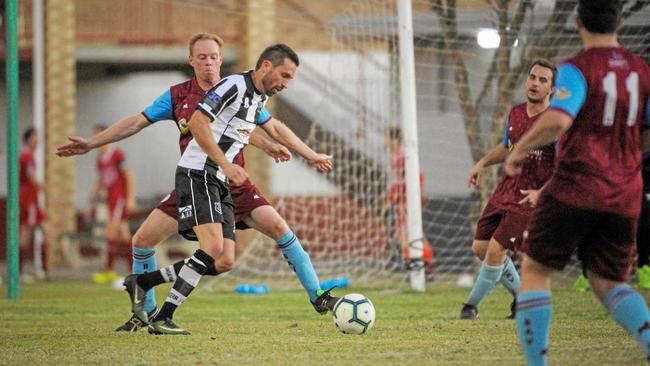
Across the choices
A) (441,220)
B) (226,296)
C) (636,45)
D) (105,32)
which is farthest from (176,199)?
(105,32)

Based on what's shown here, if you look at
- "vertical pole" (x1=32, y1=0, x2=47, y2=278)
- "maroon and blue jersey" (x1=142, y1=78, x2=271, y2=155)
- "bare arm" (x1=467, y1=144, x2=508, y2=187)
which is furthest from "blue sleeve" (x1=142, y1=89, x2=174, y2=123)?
"vertical pole" (x1=32, y1=0, x2=47, y2=278)

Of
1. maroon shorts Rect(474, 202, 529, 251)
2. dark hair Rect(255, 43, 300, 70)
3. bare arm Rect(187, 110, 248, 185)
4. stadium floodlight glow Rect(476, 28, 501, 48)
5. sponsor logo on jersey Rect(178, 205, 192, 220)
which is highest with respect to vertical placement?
stadium floodlight glow Rect(476, 28, 501, 48)

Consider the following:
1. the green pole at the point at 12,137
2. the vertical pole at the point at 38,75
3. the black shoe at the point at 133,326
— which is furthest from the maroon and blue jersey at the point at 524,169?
the vertical pole at the point at 38,75

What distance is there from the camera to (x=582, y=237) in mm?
5184

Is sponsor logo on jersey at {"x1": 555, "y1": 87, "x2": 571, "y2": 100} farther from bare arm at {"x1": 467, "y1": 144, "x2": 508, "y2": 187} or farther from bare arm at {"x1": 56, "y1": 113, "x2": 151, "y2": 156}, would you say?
bare arm at {"x1": 56, "y1": 113, "x2": 151, "y2": 156}

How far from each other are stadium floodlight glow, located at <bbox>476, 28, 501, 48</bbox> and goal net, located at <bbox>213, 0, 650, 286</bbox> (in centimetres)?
1

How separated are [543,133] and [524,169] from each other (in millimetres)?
3692

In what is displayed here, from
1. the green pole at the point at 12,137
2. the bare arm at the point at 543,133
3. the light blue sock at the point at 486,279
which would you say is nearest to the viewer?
the bare arm at the point at 543,133

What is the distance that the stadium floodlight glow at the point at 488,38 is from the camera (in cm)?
1303

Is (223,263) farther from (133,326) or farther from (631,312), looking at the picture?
(631,312)

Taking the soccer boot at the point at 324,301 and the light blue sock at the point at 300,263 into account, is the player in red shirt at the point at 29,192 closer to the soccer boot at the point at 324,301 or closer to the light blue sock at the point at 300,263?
the light blue sock at the point at 300,263

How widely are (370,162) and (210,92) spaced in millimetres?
8302

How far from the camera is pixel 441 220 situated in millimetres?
16141

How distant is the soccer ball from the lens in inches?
295
